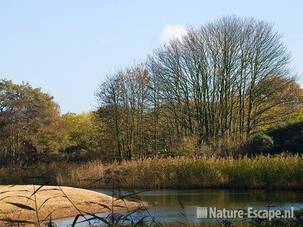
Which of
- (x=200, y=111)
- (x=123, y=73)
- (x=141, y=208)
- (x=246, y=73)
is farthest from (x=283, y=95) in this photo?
(x=141, y=208)

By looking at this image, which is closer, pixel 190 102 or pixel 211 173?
pixel 211 173

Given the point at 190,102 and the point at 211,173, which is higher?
the point at 190,102

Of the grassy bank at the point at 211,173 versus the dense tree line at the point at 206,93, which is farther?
the dense tree line at the point at 206,93

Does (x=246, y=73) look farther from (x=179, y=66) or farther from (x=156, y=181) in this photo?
(x=156, y=181)

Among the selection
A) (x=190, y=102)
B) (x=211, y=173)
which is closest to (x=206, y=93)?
(x=190, y=102)

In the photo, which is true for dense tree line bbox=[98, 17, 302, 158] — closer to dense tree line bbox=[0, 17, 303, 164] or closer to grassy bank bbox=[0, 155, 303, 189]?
dense tree line bbox=[0, 17, 303, 164]

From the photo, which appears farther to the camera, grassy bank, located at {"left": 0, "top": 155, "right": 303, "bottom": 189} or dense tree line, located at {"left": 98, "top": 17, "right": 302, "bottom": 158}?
dense tree line, located at {"left": 98, "top": 17, "right": 302, "bottom": 158}

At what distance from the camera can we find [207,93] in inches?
1709

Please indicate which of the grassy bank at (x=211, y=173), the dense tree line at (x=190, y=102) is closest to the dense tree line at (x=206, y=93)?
the dense tree line at (x=190, y=102)

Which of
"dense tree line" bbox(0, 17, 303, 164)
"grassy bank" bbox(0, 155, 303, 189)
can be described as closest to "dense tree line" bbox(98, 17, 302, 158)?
"dense tree line" bbox(0, 17, 303, 164)

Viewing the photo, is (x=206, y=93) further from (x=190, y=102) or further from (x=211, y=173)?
(x=211, y=173)

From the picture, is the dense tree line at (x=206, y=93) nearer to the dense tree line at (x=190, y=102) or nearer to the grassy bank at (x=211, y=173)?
the dense tree line at (x=190, y=102)

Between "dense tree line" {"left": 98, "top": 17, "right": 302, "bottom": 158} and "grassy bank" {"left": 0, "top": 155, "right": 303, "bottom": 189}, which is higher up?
"dense tree line" {"left": 98, "top": 17, "right": 302, "bottom": 158}

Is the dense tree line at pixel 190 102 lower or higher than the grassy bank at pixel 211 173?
higher
